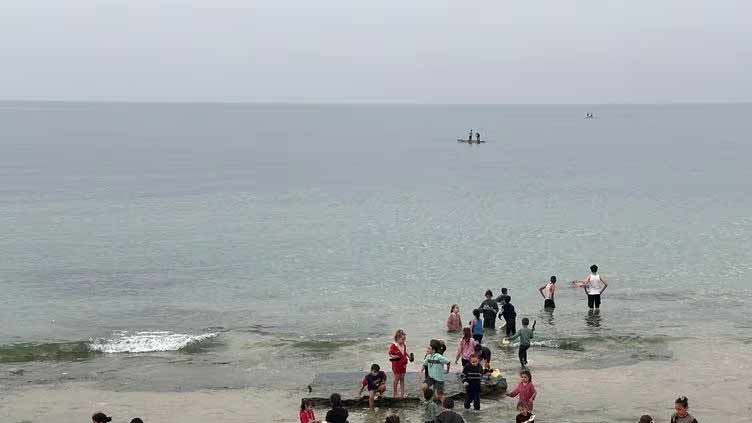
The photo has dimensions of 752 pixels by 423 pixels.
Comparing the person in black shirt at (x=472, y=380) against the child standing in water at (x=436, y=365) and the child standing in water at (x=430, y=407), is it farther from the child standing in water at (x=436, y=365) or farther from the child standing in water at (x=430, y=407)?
the child standing in water at (x=430, y=407)

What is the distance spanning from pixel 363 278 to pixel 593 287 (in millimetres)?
15471

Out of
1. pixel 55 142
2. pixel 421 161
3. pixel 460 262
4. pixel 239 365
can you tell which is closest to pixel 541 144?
pixel 421 161

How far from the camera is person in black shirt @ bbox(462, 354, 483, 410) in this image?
20.5m

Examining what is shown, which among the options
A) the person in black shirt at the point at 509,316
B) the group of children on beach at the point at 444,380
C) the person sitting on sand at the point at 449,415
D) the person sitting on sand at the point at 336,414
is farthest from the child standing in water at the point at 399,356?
the person in black shirt at the point at 509,316

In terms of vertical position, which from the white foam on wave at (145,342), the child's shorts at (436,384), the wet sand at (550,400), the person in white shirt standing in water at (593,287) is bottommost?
the wet sand at (550,400)

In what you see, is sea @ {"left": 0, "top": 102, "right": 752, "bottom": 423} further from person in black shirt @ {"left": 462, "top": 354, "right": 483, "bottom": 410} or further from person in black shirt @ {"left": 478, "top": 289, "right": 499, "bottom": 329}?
person in black shirt @ {"left": 478, "top": 289, "right": 499, "bottom": 329}

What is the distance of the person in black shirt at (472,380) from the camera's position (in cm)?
2053

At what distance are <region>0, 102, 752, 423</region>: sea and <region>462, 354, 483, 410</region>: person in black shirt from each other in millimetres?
385

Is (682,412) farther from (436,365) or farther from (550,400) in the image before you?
(550,400)

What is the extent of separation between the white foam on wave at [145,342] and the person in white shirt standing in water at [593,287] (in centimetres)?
1270

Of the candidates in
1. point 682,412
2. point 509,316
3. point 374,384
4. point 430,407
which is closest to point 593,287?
point 509,316

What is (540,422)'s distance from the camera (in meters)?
20.8

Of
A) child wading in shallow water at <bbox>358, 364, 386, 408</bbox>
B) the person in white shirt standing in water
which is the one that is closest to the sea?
child wading in shallow water at <bbox>358, 364, 386, 408</bbox>

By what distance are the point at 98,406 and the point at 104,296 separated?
61.9 feet
